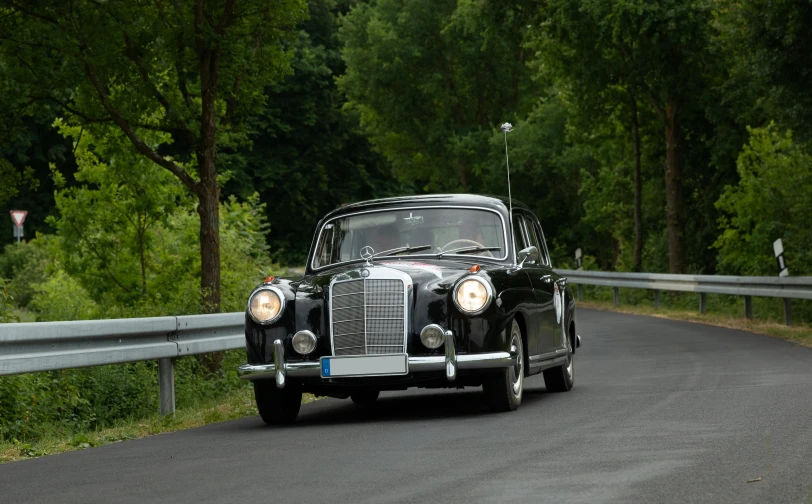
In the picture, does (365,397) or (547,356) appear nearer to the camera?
(547,356)

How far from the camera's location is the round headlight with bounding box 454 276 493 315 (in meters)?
9.91

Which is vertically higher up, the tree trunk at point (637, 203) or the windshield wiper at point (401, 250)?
the tree trunk at point (637, 203)

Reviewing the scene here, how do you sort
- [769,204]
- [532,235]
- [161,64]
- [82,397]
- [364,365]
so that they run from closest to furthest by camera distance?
[364,365] → [82,397] → [532,235] → [161,64] → [769,204]

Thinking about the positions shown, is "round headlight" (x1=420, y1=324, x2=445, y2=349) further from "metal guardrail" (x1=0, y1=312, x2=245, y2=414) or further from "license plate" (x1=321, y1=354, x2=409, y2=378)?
"metal guardrail" (x1=0, y1=312, x2=245, y2=414)

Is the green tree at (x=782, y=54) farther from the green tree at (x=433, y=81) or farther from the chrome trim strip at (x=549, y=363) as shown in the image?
the green tree at (x=433, y=81)

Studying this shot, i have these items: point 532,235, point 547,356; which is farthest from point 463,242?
point 532,235

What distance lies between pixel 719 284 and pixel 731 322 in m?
2.14

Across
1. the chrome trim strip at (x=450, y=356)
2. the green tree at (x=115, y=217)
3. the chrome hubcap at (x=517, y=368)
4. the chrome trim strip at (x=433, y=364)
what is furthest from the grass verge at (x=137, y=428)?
the green tree at (x=115, y=217)

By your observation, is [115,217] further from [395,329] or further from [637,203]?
[637,203]

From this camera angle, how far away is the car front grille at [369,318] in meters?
9.95

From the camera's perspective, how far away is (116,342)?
1094 centimetres

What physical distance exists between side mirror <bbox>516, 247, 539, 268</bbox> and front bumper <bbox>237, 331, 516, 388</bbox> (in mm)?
1311

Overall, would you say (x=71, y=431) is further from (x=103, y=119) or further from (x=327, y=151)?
(x=327, y=151)

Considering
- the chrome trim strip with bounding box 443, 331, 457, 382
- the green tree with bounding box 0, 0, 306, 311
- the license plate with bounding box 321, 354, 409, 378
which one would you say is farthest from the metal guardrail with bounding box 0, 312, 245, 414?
the green tree with bounding box 0, 0, 306, 311
